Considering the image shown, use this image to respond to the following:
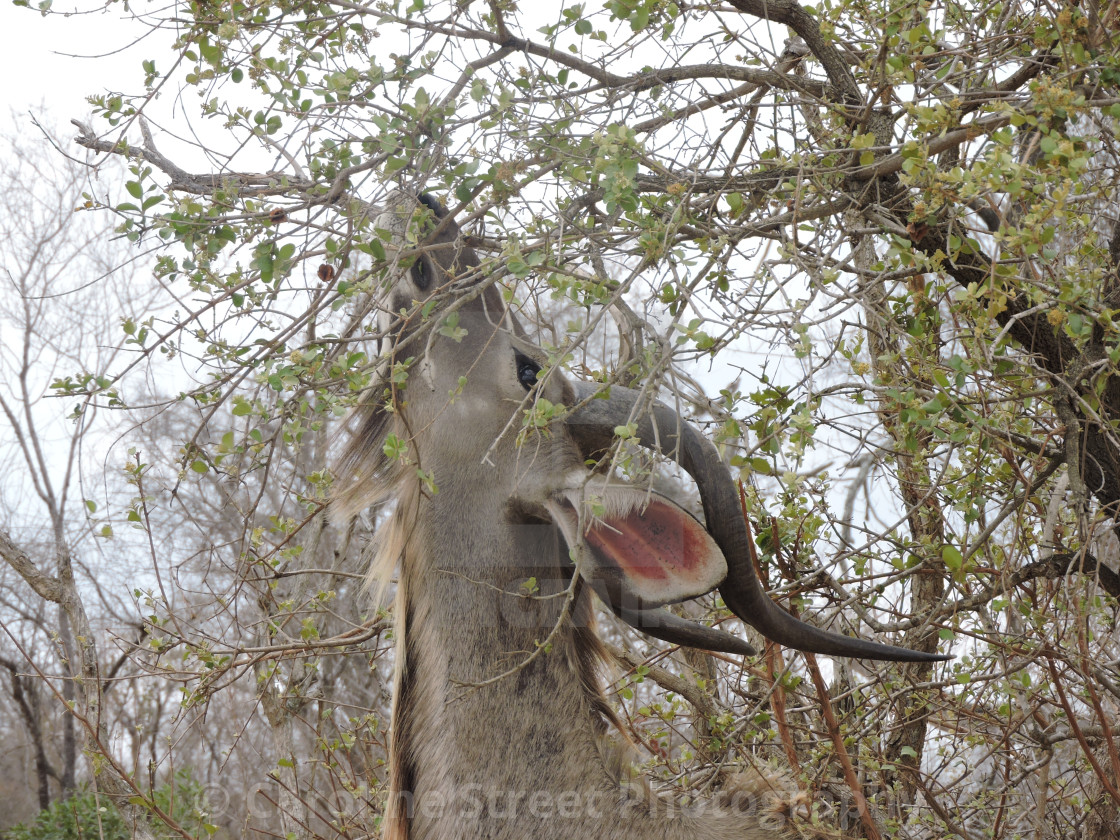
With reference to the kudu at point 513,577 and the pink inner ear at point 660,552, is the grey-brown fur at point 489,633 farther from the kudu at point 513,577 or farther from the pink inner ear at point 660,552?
the pink inner ear at point 660,552

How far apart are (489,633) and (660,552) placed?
616mm

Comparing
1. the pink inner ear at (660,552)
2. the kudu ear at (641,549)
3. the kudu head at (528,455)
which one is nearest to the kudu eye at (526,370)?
the kudu head at (528,455)

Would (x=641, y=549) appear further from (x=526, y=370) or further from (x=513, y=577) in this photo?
Answer: (x=526, y=370)

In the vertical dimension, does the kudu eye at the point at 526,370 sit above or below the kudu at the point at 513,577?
above

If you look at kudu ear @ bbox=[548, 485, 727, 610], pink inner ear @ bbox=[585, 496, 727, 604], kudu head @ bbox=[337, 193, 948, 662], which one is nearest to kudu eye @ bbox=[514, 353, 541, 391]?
kudu head @ bbox=[337, 193, 948, 662]

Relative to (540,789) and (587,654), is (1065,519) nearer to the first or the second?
(587,654)

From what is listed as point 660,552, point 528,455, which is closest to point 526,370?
point 528,455

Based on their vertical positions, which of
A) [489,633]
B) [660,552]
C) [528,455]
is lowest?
[489,633]

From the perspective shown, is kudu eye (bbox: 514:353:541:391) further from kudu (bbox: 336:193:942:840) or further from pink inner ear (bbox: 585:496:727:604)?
pink inner ear (bbox: 585:496:727:604)

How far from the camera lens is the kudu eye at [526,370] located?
349 centimetres

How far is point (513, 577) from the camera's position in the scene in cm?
333

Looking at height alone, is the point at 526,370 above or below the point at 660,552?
above

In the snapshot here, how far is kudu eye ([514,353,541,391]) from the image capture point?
3.49 metres

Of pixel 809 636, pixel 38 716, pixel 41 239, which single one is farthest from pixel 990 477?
pixel 38 716
